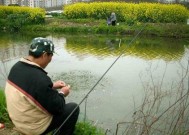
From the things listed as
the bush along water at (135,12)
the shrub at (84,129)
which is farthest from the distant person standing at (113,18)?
the shrub at (84,129)

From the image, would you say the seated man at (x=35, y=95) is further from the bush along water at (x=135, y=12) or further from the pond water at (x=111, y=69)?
the bush along water at (x=135, y=12)

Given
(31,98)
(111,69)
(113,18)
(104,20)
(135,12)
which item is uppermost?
(31,98)

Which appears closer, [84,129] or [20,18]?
[84,129]

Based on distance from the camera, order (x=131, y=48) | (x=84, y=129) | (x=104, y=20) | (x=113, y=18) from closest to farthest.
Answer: (x=84, y=129), (x=131, y=48), (x=113, y=18), (x=104, y=20)

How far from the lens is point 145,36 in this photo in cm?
2098

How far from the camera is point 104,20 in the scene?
81.2 feet

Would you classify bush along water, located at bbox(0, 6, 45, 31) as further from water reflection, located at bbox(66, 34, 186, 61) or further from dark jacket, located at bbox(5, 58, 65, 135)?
dark jacket, located at bbox(5, 58, 65, 135)

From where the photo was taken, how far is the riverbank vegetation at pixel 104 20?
2127 centimetres

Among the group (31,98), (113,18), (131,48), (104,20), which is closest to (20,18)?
(104,20)

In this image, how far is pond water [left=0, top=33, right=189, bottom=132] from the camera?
727 cm

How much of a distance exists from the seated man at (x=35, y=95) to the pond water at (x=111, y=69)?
3.21 ft

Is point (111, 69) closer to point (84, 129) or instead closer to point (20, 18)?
point (84, 129)

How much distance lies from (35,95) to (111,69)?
8.29 m

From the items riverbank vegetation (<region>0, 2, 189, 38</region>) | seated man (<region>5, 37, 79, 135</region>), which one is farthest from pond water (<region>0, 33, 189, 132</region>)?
riverbank vegetation (<region>0, 2, 189, 38</region>)
